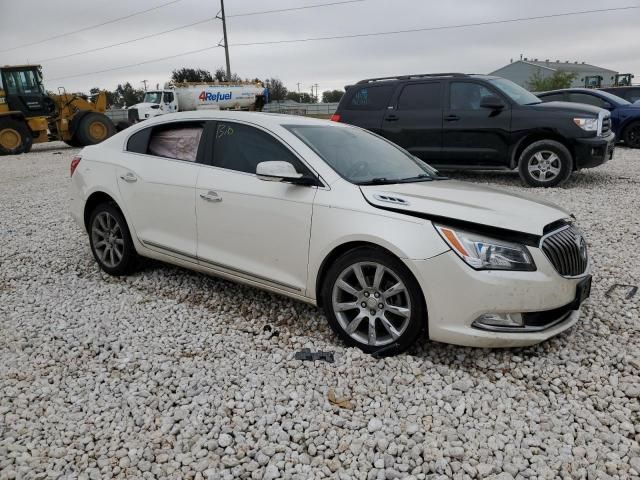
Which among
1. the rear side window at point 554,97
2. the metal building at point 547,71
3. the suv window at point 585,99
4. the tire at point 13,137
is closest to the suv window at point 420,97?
the rear side window at point 554,97

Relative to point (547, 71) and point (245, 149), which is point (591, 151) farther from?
point (547, 71)

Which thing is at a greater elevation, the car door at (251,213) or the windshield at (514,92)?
the windshield at (514,92)

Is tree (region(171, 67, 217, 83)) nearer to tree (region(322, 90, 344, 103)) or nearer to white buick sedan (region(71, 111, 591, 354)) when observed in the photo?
tree (region(322, 90, 344, 103))

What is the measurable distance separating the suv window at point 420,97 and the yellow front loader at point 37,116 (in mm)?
14614

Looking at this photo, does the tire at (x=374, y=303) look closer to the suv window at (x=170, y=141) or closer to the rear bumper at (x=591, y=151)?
Result: the suv window at (x=170, y=141)

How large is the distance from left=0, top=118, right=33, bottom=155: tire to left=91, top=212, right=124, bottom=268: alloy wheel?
1701 cm

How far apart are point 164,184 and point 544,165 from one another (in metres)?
6.70

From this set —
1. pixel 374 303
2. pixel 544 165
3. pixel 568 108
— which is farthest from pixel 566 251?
pixel 568 108

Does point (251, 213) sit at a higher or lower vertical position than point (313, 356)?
higher

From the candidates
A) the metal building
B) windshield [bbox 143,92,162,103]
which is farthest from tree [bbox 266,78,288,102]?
windshield [bbox 143,92,162,103]

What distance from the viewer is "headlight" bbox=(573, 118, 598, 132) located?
827 centimetres

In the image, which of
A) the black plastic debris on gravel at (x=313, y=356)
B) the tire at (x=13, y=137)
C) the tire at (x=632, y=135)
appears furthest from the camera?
the tire at (x=13, y=137)

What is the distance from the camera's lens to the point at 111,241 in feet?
16.1

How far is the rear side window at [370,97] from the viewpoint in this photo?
9.73 metres
